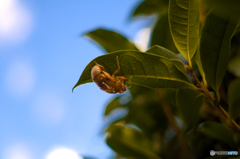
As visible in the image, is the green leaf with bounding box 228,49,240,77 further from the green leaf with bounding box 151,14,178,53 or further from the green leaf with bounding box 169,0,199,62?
the green leaf with bounding box 169,0,199,62

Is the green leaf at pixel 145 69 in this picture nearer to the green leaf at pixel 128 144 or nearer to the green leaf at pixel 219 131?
the green leaf at pixel 219 131

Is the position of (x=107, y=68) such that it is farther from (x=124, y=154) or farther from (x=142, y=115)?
(x=142, y=115)

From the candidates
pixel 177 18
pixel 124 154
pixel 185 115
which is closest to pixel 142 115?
pixel 124 154

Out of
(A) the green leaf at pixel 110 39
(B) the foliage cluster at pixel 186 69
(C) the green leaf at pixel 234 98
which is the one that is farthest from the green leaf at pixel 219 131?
(A) the green leaf at pixel 110 39

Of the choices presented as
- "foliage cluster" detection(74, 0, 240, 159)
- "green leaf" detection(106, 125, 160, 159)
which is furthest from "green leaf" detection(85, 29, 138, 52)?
"green leaf" detection(106, 125, 160, 159)

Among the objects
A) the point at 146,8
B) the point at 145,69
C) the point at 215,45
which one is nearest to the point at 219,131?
the point at 215,45
